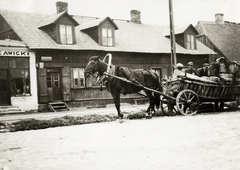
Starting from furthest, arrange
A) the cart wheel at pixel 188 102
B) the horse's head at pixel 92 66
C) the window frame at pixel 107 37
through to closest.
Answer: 1. the window frame at pixel 107 37
2. the cart wheel at pixel 188 102
3. the horse's head at pixel 92 66

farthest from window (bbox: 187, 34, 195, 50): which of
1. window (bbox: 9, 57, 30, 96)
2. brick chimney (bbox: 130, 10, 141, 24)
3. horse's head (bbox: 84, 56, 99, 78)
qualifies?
horse's head (bbox: 84, 56, 99, 78)

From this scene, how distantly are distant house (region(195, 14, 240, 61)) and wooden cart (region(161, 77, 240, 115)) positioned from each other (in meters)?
11.7

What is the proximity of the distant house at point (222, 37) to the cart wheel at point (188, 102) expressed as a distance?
12237 millimetres

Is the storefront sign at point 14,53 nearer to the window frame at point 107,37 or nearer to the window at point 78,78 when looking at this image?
the window at point 78,78

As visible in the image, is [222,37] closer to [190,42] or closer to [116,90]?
[190,42]

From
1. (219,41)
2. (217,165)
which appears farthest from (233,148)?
(219,41)

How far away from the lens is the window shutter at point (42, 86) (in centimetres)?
1413

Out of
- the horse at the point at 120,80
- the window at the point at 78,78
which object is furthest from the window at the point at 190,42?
the horse at the point at 120,80

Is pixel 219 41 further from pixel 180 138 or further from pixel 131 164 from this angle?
pixel 131 164

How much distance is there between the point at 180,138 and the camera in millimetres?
5691

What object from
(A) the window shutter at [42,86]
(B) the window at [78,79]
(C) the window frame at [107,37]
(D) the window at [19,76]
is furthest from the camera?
(C) the window frame at [107,37]

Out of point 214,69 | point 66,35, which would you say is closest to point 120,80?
point 214,69

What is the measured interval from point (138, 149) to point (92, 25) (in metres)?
12.3

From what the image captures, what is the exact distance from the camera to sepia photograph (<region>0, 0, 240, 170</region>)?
466 cm
